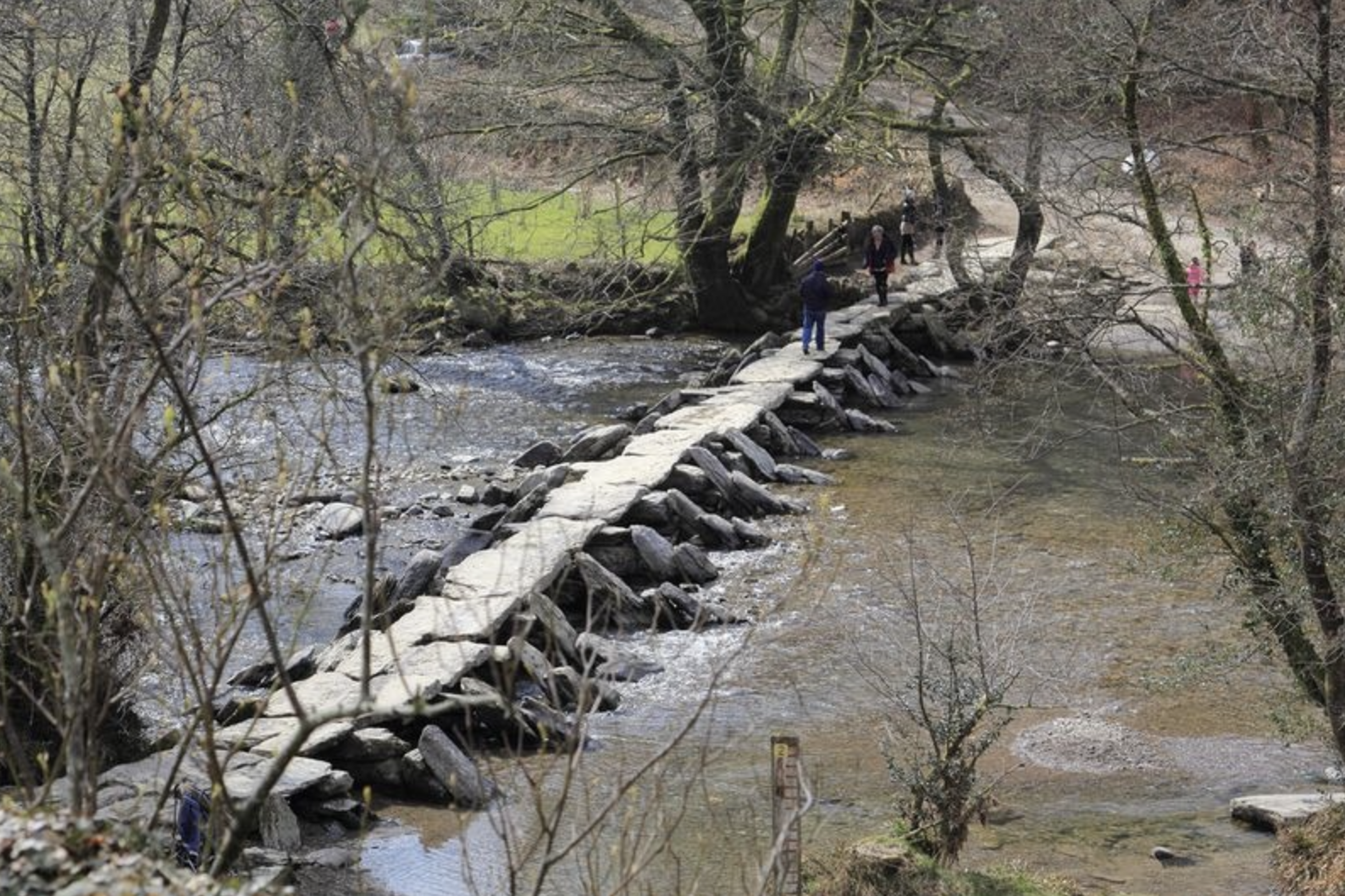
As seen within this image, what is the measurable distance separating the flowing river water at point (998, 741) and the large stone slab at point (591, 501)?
1.14 m

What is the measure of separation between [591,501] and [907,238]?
16447 mm

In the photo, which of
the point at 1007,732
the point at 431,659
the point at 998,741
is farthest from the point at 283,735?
the point at 1007,732

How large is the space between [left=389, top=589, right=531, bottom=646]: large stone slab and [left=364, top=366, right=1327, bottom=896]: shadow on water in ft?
3.59

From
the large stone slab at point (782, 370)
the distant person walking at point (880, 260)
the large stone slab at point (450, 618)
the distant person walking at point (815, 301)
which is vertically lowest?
the large stone slab at point (450, 618)

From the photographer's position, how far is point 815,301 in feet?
78.6

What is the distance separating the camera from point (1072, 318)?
1097 cm

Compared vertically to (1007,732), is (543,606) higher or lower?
higher

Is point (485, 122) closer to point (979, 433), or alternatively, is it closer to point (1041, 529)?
point (979, 433)

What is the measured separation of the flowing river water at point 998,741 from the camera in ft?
33.1

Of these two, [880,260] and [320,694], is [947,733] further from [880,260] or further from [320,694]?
[880,260]

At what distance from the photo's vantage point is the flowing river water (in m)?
10.1

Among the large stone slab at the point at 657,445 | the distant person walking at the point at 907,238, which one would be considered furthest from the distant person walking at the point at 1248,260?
the distant person walking at the point at 907,238

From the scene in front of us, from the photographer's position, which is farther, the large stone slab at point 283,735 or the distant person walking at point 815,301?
the distant person walking at point 815,301

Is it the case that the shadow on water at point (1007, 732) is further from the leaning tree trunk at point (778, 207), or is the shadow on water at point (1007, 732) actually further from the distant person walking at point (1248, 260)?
the leaning tree trunk at point (778, 207)
